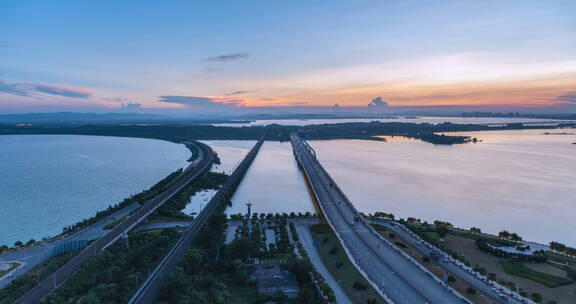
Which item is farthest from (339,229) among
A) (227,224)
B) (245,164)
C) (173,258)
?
(245,164)

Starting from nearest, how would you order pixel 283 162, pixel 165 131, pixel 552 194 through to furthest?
pixel 552 194
pixel 283 162
pixel 165 131

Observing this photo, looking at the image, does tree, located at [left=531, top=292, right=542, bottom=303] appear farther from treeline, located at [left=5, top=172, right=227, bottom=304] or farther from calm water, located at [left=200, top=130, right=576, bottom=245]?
treeline, located at [left=5, top=172, right=227, bottom=304]

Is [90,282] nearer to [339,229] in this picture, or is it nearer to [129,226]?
[129,226]

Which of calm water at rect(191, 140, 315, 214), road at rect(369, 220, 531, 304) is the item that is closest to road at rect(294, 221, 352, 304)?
calm water at rect(191, 140, 315, 214)

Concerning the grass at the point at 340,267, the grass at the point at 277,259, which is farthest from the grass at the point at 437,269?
the grass at the point at 277,259

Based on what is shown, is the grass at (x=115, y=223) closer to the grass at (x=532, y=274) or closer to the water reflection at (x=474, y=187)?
the water reflection at (x=474, y=187)

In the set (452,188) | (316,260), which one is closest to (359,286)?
(316,260)
